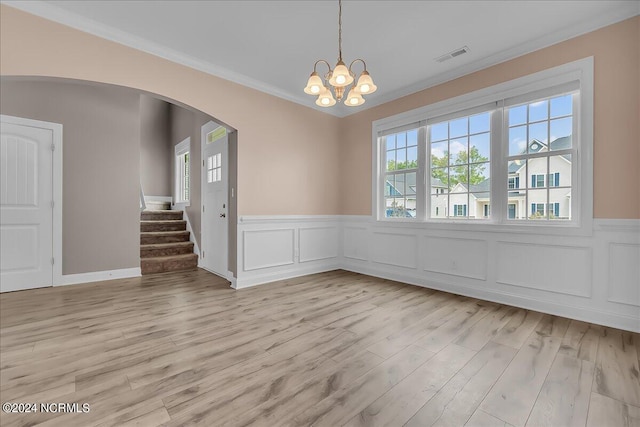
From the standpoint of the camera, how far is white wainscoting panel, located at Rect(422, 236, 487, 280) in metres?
3.55

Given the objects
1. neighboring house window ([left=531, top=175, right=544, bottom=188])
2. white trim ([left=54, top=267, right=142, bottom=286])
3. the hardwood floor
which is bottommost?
the hardwood floor

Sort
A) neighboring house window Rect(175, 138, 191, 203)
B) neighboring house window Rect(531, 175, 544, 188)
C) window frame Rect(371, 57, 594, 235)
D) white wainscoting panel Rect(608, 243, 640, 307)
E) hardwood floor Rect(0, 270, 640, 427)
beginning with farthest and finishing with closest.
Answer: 1. neighboring house window Rect(175, 138, 191, 203)
2. neighboring house window Rect(531, 175, 544, 188)
3. window frame Rect(371, 57, 594, 235)
4. white wainscoting panel Rect(608, 243, 640, 307)
5. hardwood floor Rect(0, 270, 640, 427)

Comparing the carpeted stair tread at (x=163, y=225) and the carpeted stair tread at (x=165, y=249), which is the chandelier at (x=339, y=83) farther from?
the carpeted stair tread at (x=163, y=225)

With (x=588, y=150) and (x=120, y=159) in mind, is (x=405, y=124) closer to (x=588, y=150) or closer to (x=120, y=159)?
(x=588, y=150)

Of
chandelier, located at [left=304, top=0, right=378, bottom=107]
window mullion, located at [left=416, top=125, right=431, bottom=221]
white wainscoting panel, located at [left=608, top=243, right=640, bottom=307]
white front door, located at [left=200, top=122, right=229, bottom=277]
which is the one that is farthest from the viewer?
white front door, located at [left=200, top=122, right=229, bottom=277]

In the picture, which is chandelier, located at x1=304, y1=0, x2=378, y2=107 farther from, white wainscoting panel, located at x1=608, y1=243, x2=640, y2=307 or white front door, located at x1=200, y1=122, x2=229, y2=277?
white wainscoting panel, located at x1=608, y1=243, x2=640, y2=307

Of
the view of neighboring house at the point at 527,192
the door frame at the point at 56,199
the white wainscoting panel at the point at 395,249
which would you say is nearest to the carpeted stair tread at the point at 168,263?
the door frame at the point at 56,199

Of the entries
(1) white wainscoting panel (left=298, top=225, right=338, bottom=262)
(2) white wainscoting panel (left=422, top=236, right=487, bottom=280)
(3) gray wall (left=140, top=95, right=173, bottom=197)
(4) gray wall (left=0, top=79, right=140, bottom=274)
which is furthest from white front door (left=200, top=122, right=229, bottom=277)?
(2) white wainscoting panel (left=422, top=236, right=487, bottom=280)

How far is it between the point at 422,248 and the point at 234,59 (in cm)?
355

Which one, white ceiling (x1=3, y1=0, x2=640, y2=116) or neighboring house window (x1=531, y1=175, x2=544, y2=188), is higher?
white ceiling (x1=3, y1=0, x2=640, y2=116)

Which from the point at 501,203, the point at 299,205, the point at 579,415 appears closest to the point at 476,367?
the point at 579,415

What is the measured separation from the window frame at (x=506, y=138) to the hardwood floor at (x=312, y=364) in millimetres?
980

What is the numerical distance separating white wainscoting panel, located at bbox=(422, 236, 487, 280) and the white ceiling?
222cm

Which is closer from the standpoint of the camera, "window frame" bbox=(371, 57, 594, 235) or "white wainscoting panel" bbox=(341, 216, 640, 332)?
"white wainscoting panel" bbox=(341, 216, 640, 332)
